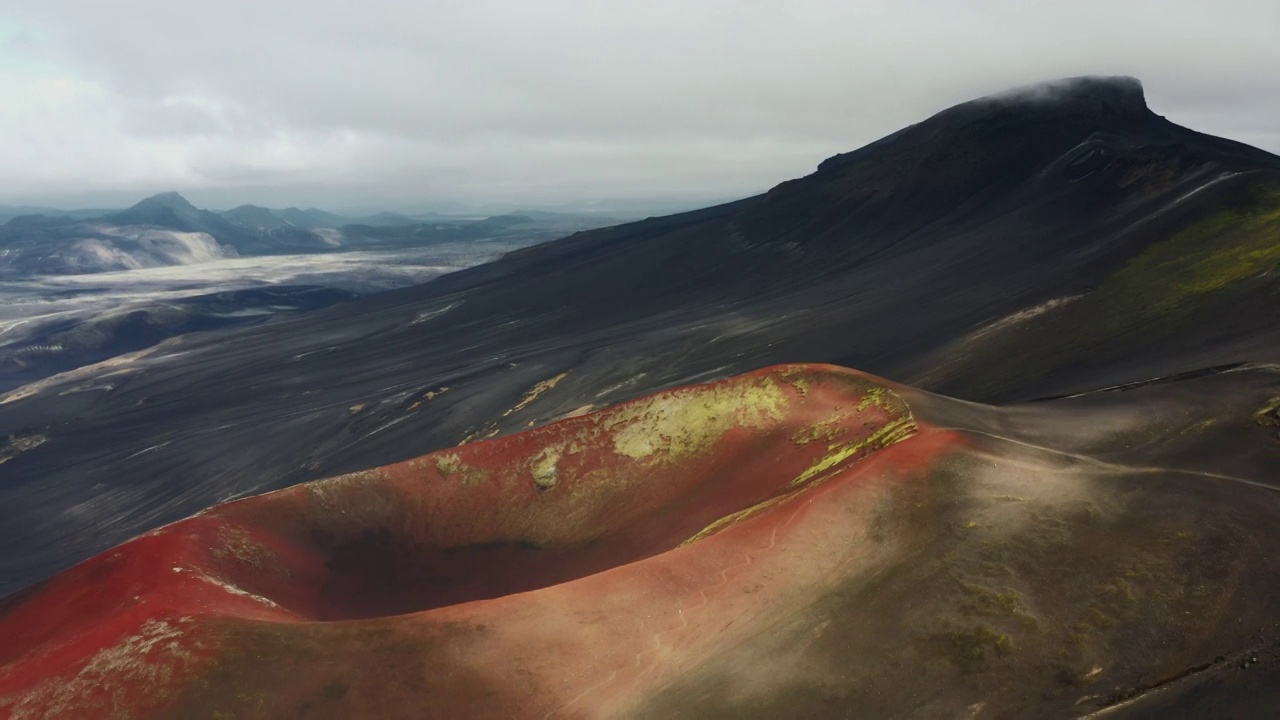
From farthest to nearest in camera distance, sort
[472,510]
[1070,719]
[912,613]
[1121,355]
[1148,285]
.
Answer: [1148,285]
[1121,355]
[472,510]
[912,613]
[1070,719]

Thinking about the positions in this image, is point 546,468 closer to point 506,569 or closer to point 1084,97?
point 506,569

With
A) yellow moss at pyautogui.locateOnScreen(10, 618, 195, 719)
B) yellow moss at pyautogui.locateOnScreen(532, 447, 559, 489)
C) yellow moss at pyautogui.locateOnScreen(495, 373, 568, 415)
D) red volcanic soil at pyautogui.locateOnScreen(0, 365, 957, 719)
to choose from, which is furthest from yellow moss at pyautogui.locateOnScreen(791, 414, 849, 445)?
yellow moss at pyautogui.locateOnScreen(495, 373, 568, 415)

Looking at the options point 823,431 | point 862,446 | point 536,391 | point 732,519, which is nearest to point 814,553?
point 732,519

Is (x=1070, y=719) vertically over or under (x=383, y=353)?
over

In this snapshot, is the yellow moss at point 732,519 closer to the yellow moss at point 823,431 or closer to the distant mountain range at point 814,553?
the distant mountain range at point 814,553

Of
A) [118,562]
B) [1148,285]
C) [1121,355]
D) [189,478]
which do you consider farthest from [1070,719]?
[189,478]

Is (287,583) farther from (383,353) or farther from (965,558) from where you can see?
(383,353)
